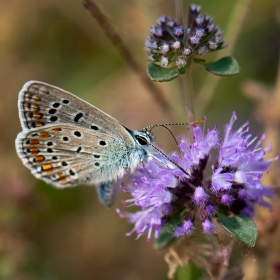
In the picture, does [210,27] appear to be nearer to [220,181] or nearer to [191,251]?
[220,181]

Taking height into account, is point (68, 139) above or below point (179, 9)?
below

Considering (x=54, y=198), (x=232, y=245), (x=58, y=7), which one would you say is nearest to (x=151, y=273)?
(x=54, y=198)

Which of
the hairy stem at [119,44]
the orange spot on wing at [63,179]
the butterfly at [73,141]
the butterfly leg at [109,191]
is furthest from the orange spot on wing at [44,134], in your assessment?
the hairy stem at [119,44]

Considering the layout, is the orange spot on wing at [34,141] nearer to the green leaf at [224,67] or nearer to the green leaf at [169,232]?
the green leaf at [169,232]

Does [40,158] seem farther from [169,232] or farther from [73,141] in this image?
[169,232]

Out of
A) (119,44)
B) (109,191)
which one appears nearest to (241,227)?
(109,191)
